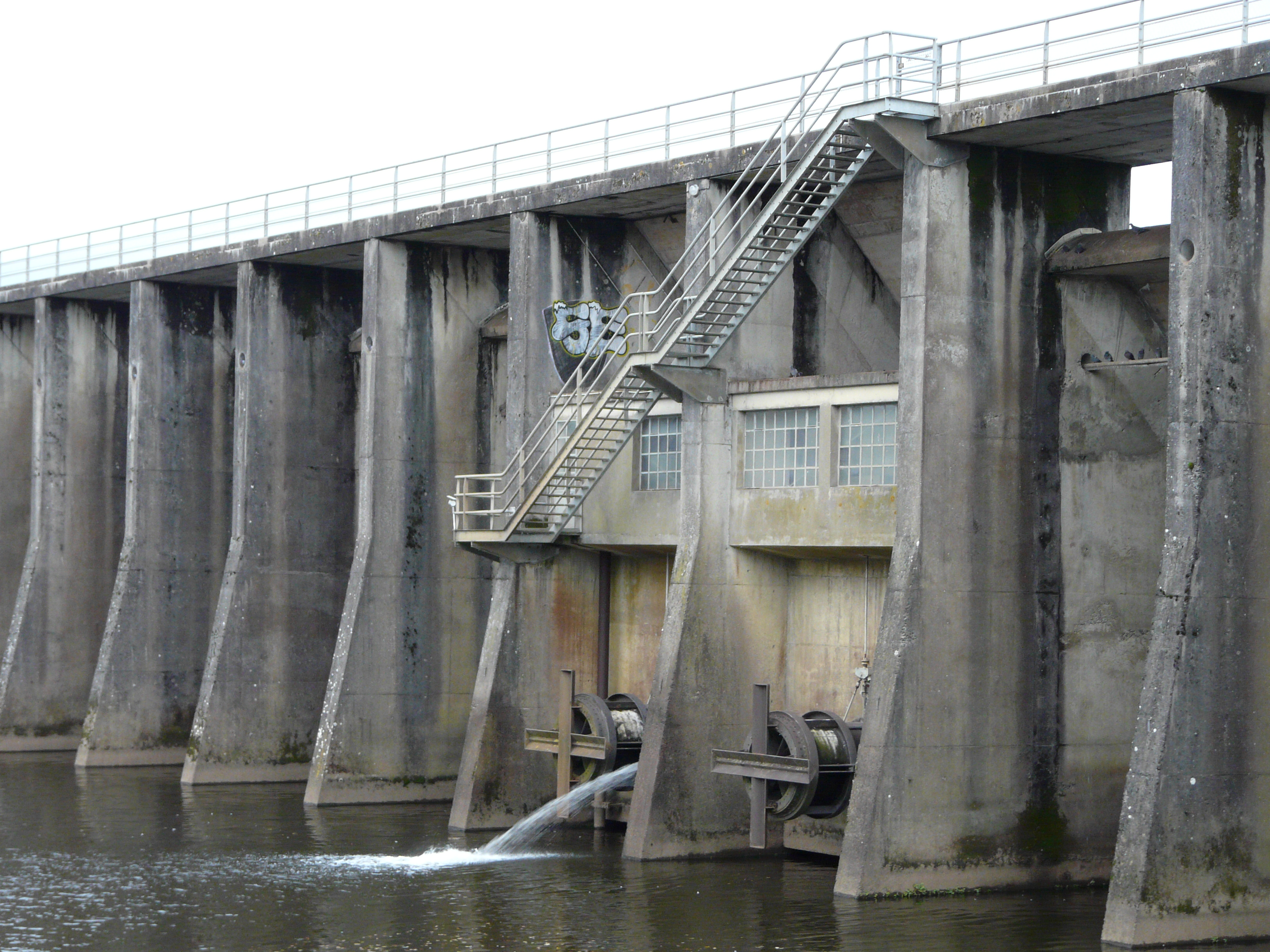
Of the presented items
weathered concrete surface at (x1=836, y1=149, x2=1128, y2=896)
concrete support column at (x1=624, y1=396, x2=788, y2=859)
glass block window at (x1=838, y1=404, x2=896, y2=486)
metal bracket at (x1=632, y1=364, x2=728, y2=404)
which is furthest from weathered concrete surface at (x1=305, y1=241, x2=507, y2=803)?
weathered concrete surface at (x1=836, y1=149, x2=1128, y2=896)

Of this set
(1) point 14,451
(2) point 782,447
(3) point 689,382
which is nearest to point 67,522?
(1) point 14,451

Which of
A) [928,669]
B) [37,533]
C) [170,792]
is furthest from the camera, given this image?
[37,533]

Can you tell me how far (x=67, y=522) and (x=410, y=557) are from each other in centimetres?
1281

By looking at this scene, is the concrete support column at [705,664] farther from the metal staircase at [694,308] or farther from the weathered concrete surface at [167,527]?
the weathered concrete surface at [167,527]

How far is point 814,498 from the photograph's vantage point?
85.8ft

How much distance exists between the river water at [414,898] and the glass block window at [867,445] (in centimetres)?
521

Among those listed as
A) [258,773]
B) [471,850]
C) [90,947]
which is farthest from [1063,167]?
[258,773]

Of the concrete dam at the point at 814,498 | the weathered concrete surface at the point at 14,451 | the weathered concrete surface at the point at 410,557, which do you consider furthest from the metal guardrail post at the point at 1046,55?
the weathered concrete surface at the point at 14,451

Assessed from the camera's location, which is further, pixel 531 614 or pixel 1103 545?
pixel 531 614

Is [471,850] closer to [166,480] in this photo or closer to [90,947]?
[90,947]

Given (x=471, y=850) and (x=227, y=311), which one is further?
(x=227, y=311)

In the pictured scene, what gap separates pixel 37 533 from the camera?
42594mm

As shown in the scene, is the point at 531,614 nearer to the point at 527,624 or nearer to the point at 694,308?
the point at 527,624

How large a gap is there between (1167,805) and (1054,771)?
15.2 ft
